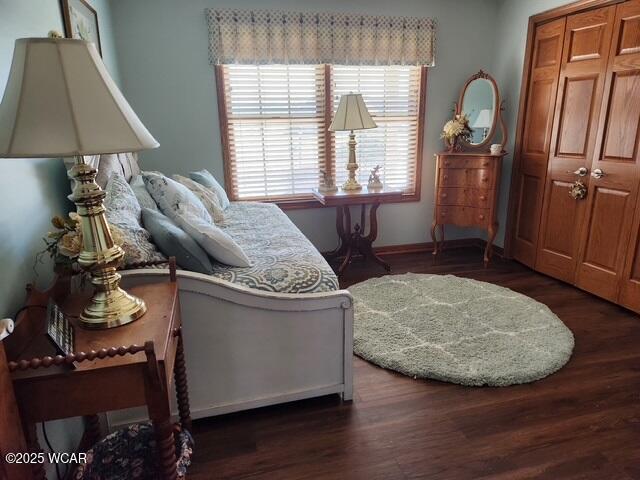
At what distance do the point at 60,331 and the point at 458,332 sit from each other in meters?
2.22

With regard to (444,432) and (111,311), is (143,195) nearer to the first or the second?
(111,311)

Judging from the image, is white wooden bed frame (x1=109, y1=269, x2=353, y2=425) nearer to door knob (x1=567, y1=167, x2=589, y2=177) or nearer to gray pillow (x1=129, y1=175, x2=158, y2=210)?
gray pillow (x1=129, y1=175, x2=158, y2=210)

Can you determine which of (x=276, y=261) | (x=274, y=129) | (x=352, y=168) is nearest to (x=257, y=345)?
(x=276, y=261)

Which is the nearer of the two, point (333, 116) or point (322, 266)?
point (322, 266)

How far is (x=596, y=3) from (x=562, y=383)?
2.63 metres

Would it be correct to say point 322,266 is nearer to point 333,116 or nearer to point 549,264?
point 333,116

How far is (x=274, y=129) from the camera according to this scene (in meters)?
3.73

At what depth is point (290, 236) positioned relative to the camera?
2549 mm

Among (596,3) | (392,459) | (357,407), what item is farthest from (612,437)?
(596,3)

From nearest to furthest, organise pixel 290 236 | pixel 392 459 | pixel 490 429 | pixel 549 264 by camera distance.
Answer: pixel 392 459, pixel 490 429, pixel 290 236, pixel 549 264

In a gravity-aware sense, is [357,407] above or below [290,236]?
below

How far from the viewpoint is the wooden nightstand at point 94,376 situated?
985 millimetres

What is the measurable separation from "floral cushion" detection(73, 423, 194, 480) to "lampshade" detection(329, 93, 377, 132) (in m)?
2.66

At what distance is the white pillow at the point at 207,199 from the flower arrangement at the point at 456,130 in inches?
87.8
